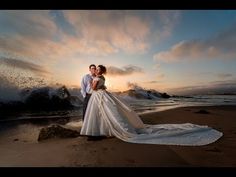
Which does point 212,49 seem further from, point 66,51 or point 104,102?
point 66,51

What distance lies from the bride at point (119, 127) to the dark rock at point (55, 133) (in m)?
0.14

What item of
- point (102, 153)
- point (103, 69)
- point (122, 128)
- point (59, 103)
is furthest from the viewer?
point (59, 103)

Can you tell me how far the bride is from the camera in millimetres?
3543

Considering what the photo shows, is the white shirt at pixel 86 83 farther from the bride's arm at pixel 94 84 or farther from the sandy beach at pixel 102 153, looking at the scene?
the sandy beach at pixel 102 153

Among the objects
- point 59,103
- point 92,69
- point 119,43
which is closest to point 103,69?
point 92,69

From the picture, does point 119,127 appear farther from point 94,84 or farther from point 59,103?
point 59,103

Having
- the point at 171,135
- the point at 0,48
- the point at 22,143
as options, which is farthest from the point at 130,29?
the point at 22,143

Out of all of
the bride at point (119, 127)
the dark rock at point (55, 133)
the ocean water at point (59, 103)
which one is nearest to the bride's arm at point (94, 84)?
the bride at point (119, 127)

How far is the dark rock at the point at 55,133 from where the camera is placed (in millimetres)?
3643

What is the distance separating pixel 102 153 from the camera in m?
3.28

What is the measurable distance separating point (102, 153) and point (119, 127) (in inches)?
18.4

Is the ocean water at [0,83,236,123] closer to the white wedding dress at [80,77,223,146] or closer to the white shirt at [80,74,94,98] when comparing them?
the white shirt at [80,74,94,98]

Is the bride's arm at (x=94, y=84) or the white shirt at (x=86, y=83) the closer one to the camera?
the bride's arm at (x=94, y=84)

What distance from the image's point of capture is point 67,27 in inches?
149
